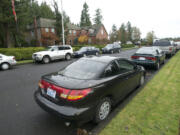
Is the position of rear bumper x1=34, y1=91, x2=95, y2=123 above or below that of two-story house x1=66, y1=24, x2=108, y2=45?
below

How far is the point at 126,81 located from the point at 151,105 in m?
1.03

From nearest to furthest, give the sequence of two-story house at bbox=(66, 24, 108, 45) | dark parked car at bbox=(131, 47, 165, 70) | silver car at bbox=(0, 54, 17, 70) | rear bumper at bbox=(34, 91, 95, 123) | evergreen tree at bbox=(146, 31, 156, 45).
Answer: rear bumper at bbox=(34, 91, 95, 123) < dark parked car at bbox=(131, 47, 165, 70) < silver car at bbox=(0, 54, 17, 70) < two-story house at bbox=(66, 24, 108, 45) < evergreen tree at bbox=(146, 31, 156, 45)

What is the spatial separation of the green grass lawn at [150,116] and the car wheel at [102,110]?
0.81 feet

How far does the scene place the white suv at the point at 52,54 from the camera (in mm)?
11702

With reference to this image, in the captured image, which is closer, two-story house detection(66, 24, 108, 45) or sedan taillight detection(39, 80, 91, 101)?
sedan taillight detection(39, 80, 91, 101)

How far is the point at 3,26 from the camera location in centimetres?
2212

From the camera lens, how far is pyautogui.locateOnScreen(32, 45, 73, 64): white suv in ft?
38.4

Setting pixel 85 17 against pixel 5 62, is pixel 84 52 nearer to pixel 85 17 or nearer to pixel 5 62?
pixel 5 62

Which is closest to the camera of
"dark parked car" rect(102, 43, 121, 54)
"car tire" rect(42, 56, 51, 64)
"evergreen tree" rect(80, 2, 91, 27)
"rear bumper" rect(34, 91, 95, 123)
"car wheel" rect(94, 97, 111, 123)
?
"rear bumper" rect(34, 91, 95, 123)

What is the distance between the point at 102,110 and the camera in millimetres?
2918

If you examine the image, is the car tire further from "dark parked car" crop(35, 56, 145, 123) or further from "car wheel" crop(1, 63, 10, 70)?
"dark parked car" crop(35, 56, 145, 123)

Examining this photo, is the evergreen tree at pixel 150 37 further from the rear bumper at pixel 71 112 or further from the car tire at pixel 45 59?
the rear bumper at pixel 71 112

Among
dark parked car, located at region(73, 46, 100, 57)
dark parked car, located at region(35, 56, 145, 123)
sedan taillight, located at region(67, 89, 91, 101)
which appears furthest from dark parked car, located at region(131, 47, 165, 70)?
dark parked car, located at region(73, 46, 100, 57)

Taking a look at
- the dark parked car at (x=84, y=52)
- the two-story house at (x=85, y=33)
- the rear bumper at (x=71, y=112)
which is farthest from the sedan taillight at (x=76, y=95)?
the two-story house at (x=85, y=33)
